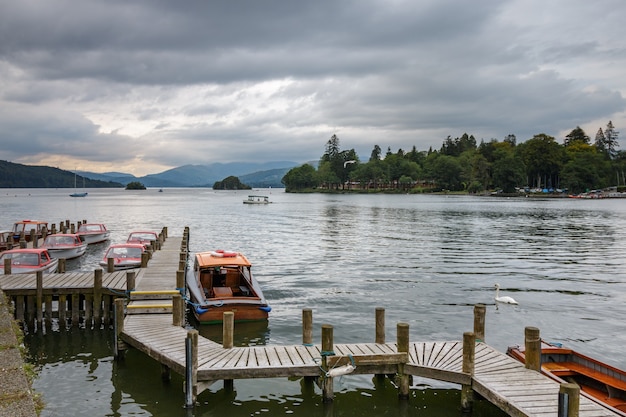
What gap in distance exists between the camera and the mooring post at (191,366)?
12.7 meters

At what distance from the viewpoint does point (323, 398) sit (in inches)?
547

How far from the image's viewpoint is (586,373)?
1463 centimetres

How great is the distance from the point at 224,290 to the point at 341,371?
38.1 ft

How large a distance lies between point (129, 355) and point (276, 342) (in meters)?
5.32

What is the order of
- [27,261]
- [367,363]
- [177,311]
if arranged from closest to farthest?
[367,363] < [177,311] < [27,261]

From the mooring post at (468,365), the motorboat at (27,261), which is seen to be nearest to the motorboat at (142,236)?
the motorboat at (27,261)

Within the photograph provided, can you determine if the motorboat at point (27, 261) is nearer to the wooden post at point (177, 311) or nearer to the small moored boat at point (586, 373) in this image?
the wooden post at point (177, 311)

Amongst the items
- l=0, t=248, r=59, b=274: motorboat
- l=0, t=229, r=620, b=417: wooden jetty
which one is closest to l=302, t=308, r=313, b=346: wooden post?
l=0, t=229, r=620, b=417: wooden jetty

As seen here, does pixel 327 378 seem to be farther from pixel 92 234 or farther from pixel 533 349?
pixel 92 234

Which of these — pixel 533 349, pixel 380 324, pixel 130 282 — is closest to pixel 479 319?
pixel 533 349

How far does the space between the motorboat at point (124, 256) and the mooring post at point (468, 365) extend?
70.3 feet

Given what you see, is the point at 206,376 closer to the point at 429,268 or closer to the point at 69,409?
the point at 69,409

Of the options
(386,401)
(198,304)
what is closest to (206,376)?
(386,401)

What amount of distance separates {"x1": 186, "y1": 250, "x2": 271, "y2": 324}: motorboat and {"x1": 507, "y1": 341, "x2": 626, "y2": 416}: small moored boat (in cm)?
1035
